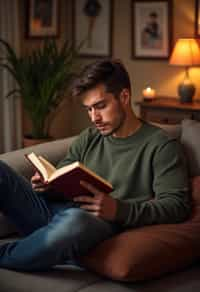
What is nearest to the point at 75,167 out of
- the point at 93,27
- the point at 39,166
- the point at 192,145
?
the point at 39,166

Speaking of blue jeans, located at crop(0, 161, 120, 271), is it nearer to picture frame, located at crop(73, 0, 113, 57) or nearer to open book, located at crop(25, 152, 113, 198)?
open book, located at crop(25, 152, 113, 198)

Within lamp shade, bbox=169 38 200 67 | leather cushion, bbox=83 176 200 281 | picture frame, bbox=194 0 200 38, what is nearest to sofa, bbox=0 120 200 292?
leather cushion, bbox=83 176 200 281

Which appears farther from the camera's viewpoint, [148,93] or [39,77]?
[148,93]

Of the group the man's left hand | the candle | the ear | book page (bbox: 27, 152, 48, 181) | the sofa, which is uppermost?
the ear

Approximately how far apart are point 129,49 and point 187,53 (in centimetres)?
86

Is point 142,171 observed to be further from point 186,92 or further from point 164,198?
point 186,92

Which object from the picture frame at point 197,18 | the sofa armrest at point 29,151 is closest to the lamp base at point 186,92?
the picture frame at point 197,18

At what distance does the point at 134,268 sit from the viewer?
2.01 m

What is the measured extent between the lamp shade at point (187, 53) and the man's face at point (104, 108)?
231 cm

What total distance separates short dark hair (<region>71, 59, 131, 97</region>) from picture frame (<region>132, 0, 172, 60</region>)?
8.88 feet

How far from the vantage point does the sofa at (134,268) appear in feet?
6.66

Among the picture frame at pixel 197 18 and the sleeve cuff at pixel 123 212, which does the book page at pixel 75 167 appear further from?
the picture frame at pixel 197 18

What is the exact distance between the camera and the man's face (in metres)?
2.45

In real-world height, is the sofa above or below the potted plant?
below
